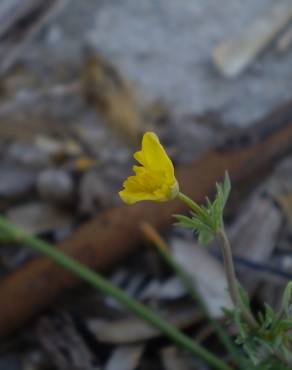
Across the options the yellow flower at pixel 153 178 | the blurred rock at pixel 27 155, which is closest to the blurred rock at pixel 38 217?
the blurred rock at pixel 27 155

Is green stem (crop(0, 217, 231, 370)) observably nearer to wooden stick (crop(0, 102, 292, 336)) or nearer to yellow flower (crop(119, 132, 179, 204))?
wooden stick (crop(0, 102, 292, 336))

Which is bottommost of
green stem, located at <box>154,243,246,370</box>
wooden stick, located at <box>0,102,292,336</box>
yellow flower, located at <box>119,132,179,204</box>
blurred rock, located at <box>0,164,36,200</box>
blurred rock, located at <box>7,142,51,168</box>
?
green stem, located at <box>154,243,246,370</box>

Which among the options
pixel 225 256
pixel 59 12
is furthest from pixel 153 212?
pixel 59 12

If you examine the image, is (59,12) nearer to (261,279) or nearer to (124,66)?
(124,66)

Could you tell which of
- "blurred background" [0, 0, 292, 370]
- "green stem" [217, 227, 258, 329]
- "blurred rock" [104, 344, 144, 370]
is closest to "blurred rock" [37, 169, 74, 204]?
"blurred background" [0, 0, 292, 370]

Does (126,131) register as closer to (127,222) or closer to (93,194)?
(93,194)

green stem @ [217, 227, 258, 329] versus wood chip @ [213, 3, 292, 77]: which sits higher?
wood chip @ [213, 3, 292, 77]

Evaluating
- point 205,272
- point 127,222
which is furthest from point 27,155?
point 205,272
